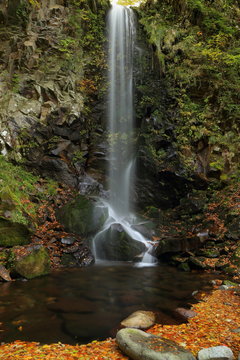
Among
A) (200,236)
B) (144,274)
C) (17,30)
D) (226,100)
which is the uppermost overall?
(17,30)

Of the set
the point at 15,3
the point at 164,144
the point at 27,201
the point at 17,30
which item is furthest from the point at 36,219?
the point at 15,3

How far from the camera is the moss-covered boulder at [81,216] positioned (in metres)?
11.6

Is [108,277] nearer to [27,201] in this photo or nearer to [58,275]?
[58,275]

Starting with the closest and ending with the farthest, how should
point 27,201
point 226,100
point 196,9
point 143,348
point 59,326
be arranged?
point 143,348 < point 59,326 < point 27,201 < point 226,100 < point 196,9

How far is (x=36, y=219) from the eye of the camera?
11312 millimetres

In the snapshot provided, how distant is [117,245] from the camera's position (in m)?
11.9

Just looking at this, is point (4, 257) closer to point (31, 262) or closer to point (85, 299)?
point (31, 262)

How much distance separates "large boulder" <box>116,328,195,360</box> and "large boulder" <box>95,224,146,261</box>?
7420 mm

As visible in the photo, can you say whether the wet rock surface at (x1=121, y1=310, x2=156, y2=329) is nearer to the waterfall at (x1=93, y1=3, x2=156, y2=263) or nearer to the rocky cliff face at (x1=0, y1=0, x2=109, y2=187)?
the waterfall at (x1=93, y1=3, x2=156, y2=263)

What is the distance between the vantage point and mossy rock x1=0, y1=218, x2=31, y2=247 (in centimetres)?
921

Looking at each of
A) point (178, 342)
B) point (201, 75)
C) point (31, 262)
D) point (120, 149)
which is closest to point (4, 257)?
point (31, 262)

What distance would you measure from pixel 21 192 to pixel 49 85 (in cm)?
685

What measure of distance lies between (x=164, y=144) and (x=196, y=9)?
1049 cm

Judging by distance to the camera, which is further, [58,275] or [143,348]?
[58,275]
